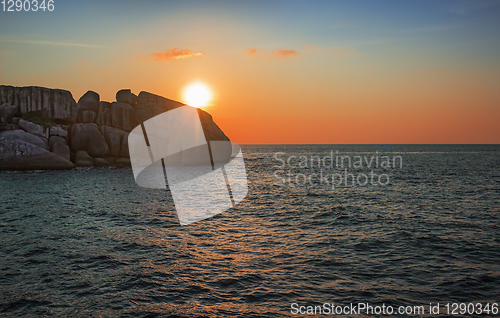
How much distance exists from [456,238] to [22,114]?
67.8 metres

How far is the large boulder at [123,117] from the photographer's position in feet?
204

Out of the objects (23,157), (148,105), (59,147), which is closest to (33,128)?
(59,147)

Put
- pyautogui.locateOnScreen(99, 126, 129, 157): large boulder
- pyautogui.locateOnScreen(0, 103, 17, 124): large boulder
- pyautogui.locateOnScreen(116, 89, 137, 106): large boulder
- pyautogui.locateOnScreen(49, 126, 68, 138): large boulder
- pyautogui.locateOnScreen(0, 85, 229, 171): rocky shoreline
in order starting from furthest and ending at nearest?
1. pyautogui.locateOnScreen(116, 89, 137, 106): large boulder
2. pyautogui.locateOnScreen(99, 126, 129, 157): large boulder
3. pyautogui.locateOnScreen(49, 126, 68, 138): large boulder
4. pyautogui.locateOnScreen(0, 103, 17, 124): large boulder
5. pyautogui.locateOnScreen(0, 85, 229, 171): rocky shoreline

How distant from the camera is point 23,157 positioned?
46250 mm

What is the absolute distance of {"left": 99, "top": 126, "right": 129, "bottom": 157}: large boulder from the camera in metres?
58.4

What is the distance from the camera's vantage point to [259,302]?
8695 mm

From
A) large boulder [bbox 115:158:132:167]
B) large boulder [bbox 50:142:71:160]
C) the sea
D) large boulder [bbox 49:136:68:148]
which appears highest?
large boulder [bbox 49:136:68:148]

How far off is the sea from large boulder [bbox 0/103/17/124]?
1569 inches

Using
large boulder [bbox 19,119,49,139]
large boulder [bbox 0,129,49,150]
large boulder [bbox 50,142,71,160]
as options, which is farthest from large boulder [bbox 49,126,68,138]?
large boulder [bbox 0,129,49,150]

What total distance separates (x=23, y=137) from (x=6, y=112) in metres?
9.62

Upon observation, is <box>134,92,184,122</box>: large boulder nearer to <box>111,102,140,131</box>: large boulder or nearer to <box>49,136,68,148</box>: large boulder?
<box>111,102,140,131</box>: large boulder

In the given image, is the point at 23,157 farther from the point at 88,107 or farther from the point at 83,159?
the point at 88,107

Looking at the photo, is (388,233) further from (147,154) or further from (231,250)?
(147,154)

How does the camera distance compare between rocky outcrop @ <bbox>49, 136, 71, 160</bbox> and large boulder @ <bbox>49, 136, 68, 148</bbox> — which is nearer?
rocky outcrop @ <bbox>49, 136, 71, 160</bbox>
